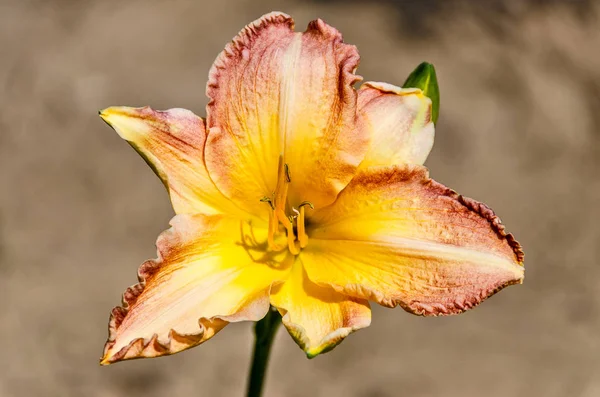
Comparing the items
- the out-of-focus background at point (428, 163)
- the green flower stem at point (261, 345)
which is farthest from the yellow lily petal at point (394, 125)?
the out-of-focus background at point (428, 163)

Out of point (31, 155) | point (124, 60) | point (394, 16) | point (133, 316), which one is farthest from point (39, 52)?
point (133, 316)

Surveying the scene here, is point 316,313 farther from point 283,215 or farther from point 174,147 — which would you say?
point 174,147

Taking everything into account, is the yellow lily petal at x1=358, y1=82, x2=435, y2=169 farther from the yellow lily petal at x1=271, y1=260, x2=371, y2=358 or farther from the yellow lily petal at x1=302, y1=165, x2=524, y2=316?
the yellow lily petal at x1=271, y1=260, x2=371, y2=358

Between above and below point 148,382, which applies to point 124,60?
above

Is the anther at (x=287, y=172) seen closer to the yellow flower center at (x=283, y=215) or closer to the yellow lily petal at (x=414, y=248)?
the yellow flower center at (x=283, y=215)

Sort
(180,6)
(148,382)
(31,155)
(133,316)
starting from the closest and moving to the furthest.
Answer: (133,316) → (148,382) → (31,155) → (180,6)

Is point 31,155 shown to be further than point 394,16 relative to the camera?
No

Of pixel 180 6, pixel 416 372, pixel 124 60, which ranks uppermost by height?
pixel 180 6

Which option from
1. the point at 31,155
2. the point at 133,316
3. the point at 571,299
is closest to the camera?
the point at 133,316

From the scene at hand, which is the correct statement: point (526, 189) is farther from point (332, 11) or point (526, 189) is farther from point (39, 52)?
point (39, 52)
